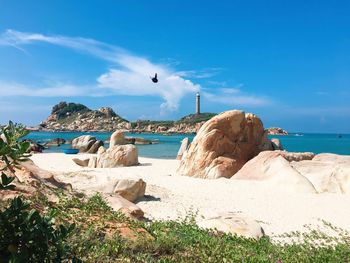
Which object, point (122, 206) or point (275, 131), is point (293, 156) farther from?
point (275, 131)

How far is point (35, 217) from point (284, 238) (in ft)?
29.4

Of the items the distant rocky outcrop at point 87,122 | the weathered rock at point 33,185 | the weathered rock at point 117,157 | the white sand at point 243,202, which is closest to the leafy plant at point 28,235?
the weathered rock at point 33,185

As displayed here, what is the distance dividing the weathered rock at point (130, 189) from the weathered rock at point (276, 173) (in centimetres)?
752

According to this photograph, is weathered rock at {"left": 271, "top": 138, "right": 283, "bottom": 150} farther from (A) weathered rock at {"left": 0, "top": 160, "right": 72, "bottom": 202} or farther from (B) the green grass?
(A) weathered rock at {"left": 0, "top": 160, "right": 72, "bottom": 202}

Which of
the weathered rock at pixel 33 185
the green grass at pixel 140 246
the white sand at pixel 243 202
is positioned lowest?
the white sand at pixel 243 202

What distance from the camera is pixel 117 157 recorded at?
87.5 feet

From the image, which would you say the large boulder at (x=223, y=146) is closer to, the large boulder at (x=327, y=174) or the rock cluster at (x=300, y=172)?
the rock cluster at (x=300, y=172)

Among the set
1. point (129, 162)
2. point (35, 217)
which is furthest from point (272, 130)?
point (35, 217)

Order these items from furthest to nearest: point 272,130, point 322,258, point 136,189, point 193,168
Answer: point 272,130 → point 193,168 → point 136,189 → point 322,258

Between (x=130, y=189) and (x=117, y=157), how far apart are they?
13403mm

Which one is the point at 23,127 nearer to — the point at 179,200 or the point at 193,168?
the point at 179,200

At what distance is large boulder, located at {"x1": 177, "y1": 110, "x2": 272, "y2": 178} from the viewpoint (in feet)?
73.2

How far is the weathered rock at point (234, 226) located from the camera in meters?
9.46

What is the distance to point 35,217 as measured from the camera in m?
2.61
